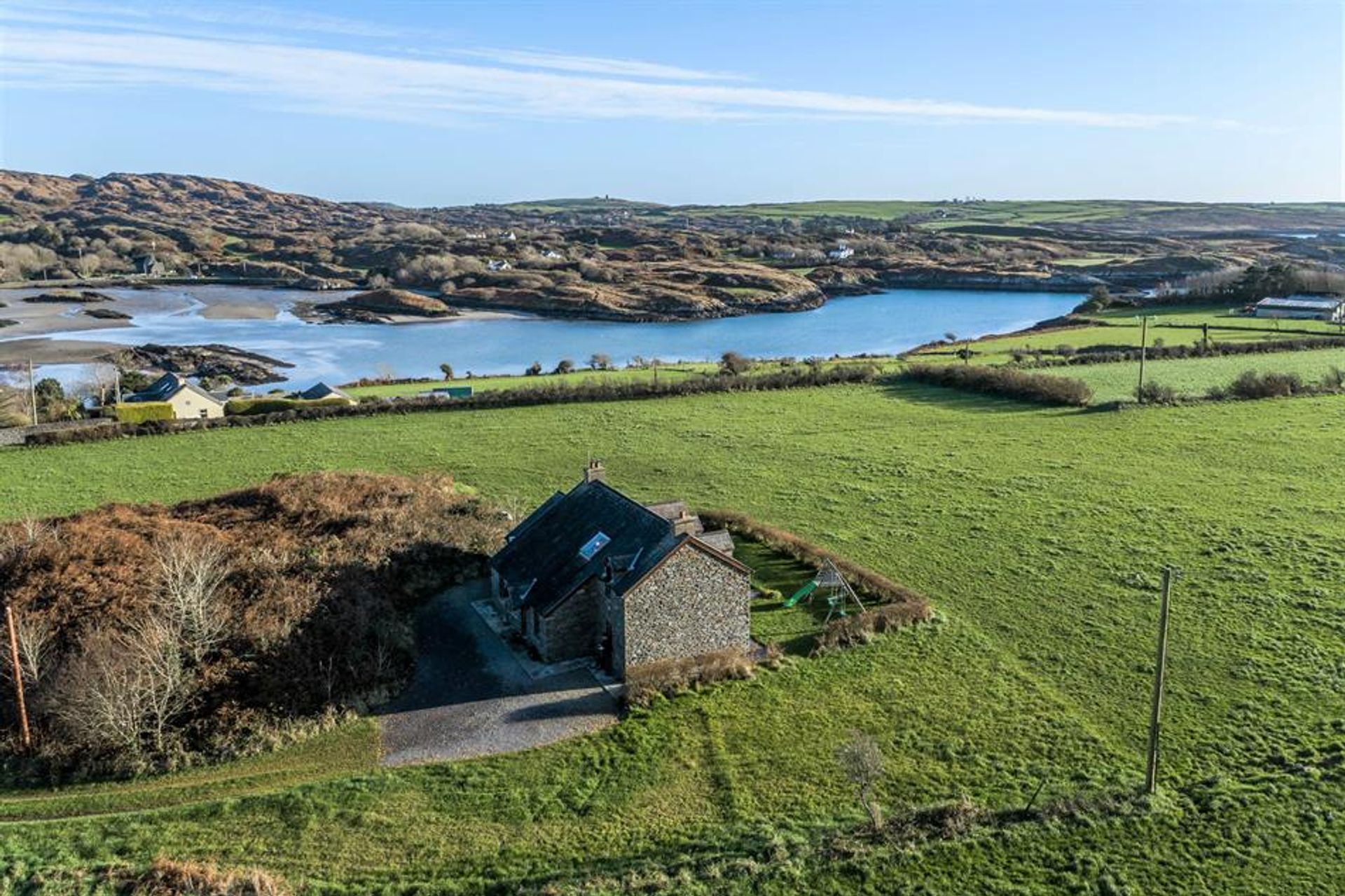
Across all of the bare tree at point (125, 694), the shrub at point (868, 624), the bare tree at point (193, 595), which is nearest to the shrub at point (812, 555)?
the shrub at point (868, 624)

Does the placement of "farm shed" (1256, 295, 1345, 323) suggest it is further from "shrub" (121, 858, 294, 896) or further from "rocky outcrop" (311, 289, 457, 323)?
"shrub" (121, 858, 294, 896)

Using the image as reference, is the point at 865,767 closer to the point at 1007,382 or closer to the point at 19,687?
the point at 19,687

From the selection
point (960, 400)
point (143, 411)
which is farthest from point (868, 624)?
point (143, 411)

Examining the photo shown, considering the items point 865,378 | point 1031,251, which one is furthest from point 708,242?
point 865,378

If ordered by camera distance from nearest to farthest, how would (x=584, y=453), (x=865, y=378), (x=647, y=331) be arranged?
(x=584, y=453)
(x=865, y=378)
(x=647, y=331)

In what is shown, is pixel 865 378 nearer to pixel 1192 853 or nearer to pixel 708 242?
pixel 1192 853
